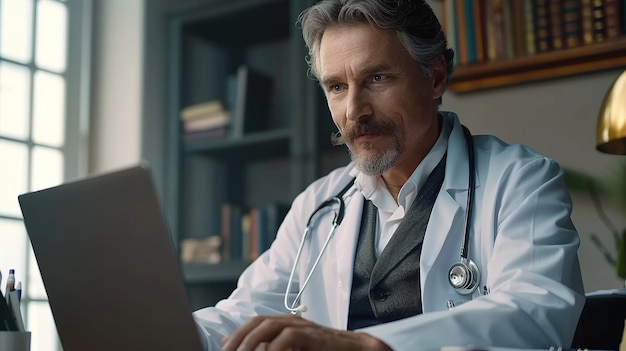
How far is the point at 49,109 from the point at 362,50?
208 cm

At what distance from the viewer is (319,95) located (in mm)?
2957

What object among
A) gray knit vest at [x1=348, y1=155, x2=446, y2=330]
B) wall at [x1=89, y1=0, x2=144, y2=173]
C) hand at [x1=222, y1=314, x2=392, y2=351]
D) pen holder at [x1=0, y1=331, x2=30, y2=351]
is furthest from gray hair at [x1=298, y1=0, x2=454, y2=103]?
wall at [x1=89, y1=0, x2=144, y2=173]

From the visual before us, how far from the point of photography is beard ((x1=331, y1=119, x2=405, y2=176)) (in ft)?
5.27

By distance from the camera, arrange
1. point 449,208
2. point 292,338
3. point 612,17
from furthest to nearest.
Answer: point 612,17 → point 449,208 → point 292,338

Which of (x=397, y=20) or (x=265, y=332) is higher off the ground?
(x=397, y=20)

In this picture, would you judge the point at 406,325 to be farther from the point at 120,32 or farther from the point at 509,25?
the point at 120,32

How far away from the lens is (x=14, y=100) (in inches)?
121

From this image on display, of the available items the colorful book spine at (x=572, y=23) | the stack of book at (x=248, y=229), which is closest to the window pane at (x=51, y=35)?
the stack of book at (x=248, y=229)

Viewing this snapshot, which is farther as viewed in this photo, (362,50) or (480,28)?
(480,28)

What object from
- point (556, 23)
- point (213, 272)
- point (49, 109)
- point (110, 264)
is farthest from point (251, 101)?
point (110, 264)

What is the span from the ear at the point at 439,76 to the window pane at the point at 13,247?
1994mm

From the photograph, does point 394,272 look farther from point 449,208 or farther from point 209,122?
point 209,122

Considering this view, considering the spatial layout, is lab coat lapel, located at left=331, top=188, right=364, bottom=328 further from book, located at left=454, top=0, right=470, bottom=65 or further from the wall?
the wall

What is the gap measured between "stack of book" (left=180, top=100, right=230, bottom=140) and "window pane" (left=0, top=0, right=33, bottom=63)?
2.34ft
